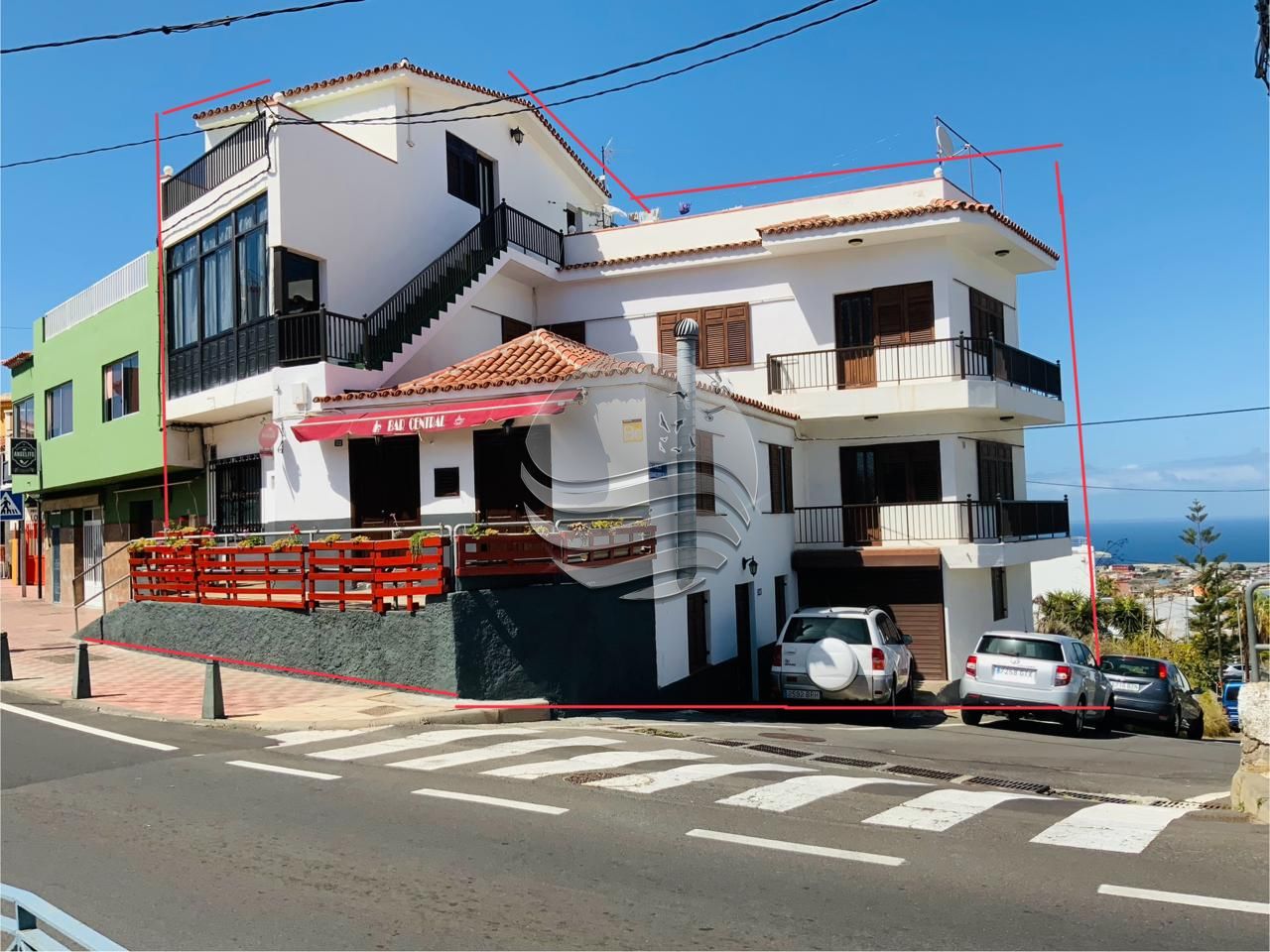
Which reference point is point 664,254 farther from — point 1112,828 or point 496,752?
point 1112,828

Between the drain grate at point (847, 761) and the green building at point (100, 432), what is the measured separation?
1662 centimetres

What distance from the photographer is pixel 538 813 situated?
7699 millimetres

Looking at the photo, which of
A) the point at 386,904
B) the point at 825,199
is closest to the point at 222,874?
the point at 386,904

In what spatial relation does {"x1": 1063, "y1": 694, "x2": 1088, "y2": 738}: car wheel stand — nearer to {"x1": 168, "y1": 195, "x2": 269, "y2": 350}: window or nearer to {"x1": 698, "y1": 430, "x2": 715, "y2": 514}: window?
{"x1": 698, "y1": 430, "x2": 715, "y2": 514}: window

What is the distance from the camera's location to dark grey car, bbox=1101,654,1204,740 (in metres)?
18.0

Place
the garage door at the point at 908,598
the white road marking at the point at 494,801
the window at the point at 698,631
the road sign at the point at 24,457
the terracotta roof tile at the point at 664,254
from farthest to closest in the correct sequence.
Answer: the road sign at the point at 24,457, the terracotta roof tile at the point at 664,254, the garage door at the point at 908,598, the window at the point at 698,631, the white road marking at the point at 494,801

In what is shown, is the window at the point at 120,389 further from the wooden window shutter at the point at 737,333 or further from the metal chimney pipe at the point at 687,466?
the wooden window shutter at the point at 737,333

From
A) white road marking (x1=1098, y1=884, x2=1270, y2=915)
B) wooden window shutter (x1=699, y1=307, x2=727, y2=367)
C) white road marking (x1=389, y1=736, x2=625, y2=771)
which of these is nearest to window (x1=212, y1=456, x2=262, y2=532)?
wooden window shutter (x1=699, y1=307, x2=727, y2=367)

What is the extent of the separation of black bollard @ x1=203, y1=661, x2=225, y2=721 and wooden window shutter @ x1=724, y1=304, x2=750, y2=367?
47.9 ft

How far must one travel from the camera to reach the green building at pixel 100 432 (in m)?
22.4

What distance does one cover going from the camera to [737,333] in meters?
23.8

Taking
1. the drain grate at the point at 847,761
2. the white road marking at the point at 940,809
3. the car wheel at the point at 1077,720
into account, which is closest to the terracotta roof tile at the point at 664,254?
the car wheel at the point at 1077,720

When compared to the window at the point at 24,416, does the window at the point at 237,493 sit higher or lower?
lower

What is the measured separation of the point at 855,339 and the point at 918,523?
439 centimetres
